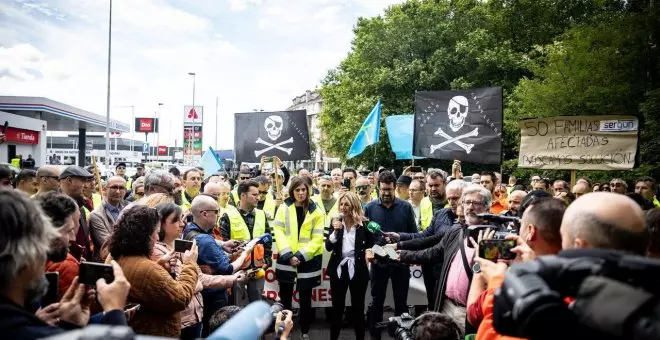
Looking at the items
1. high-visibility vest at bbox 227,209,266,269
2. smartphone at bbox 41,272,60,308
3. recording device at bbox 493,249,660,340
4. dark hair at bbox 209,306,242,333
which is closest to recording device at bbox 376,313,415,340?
dark hair at bbox 209,306,242,333

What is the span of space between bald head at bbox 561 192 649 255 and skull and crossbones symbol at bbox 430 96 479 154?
6.52 meters

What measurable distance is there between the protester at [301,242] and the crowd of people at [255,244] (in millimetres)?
14

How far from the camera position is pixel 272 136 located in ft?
33.1

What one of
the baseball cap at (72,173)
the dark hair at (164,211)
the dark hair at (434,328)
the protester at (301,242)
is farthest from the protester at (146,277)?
the protester at (301,242)

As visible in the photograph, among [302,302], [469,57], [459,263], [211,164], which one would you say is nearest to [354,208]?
[302,302]

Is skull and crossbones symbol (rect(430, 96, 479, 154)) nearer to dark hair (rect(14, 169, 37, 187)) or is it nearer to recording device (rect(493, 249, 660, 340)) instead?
dark hair (rect(14, 169, 37, 187))

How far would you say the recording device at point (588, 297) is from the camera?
120cm

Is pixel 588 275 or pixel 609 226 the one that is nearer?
pixel 588 275

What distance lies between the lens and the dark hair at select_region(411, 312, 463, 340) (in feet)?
8.45

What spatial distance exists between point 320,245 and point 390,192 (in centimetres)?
112

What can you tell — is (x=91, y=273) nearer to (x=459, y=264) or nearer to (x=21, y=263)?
(x=21, y=263)

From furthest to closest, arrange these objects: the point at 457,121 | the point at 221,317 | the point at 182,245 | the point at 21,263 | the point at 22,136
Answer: the point at 22,136
the point at 457,121
the point at 182,245
the point at 221,317
the point at 21,263

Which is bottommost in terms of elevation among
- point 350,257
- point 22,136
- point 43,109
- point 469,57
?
point 350,257

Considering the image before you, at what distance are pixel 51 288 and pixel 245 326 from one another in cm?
136
